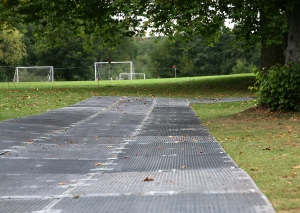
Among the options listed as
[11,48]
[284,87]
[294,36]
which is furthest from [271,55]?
[11,48]

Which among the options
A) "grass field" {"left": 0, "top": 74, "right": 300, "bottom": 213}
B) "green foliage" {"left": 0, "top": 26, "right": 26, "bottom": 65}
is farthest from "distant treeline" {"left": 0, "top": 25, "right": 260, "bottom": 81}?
"grass field" {"left": 0, "top": 74, "right": 300, "bottom": 213}

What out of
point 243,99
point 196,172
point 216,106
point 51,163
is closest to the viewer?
point 196,172

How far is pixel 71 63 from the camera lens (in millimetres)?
66875

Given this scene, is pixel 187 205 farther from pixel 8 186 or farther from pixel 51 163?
pixel 51 163

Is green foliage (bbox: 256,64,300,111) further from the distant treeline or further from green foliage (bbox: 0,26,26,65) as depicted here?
green foliage (bbox: 0,26,26,65)

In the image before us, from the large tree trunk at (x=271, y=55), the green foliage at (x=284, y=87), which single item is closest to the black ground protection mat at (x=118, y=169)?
the green foliage at (x=284, y=87)

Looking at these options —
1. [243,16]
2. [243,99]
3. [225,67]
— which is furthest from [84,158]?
[225,67]

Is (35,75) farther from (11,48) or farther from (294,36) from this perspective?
(294,36)

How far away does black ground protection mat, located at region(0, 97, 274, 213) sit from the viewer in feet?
17.4

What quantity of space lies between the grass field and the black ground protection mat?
25 centimetres

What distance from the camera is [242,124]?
13.9m

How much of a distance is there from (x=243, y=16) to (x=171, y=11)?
4011 millimetres

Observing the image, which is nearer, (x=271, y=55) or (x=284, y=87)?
(x=284, y=87)

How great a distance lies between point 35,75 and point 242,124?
38255 millimetres
